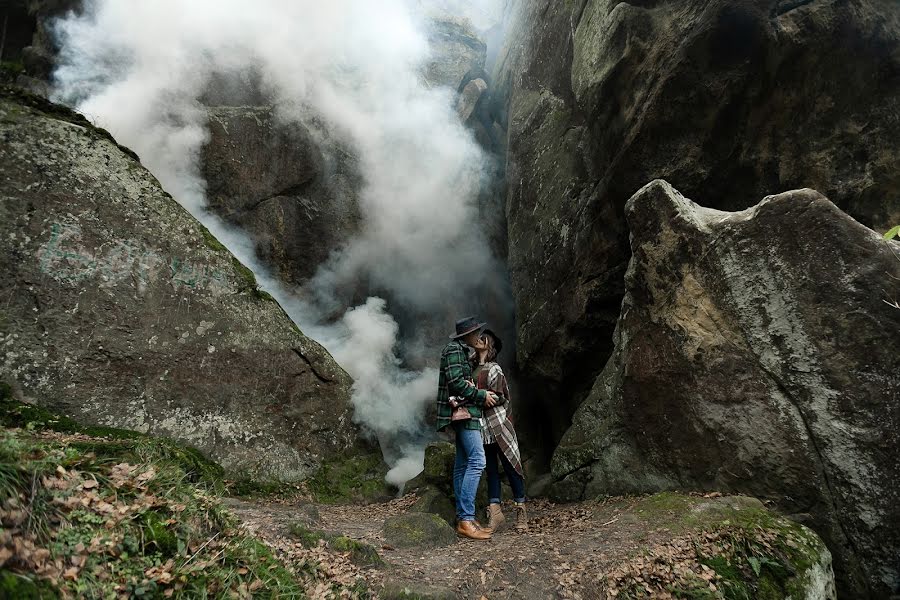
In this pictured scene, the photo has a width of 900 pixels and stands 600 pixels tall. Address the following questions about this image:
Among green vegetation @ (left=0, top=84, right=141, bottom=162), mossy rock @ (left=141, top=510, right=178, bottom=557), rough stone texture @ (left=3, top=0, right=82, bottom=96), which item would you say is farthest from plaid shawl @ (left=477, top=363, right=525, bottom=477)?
rough stone texture @ (left=3, top=0, right=82, bottom=96)

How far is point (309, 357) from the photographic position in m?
8.05

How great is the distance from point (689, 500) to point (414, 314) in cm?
936

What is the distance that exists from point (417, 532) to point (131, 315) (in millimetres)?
4646

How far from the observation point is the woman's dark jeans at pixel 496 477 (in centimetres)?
574

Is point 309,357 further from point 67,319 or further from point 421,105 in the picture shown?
point 421,105

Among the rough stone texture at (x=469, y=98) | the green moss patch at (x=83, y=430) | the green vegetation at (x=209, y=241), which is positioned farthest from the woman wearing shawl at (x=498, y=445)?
the rough stone texture at (x=469, y=98)

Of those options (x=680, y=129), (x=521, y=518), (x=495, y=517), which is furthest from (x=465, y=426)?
(x=680, y=129)

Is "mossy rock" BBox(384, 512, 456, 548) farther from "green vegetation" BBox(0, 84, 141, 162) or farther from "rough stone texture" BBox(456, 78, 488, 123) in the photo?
"rough stone texture" BBox(456, 78, 488, 123)

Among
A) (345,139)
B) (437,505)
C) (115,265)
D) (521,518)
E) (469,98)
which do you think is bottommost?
(521,518)

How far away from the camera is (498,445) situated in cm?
581

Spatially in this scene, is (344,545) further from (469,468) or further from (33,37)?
(33,37)

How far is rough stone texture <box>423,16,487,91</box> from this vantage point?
17453mm

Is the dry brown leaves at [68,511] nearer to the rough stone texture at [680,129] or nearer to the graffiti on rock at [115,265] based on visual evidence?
the graffiti on rock at [115,265]

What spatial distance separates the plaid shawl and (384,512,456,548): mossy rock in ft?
3.49
